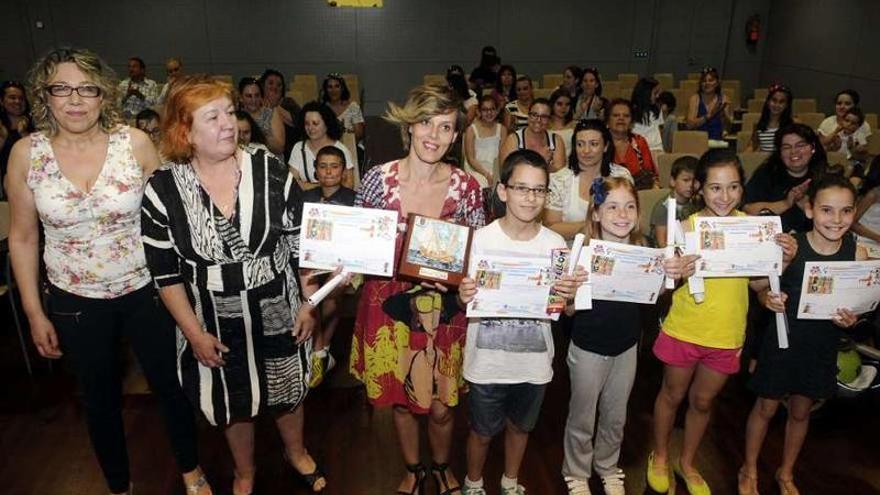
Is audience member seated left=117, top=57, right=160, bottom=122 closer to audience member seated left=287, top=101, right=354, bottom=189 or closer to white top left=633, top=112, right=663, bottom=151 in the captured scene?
audience member seated left=287, top=101, right=354, bottom=189

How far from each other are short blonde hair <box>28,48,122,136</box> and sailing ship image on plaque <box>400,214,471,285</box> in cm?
120

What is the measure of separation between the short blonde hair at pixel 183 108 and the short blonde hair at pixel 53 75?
27cm

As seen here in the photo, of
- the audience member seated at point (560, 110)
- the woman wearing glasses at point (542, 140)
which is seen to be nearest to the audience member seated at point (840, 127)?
the audience member seated at point (560, 110)

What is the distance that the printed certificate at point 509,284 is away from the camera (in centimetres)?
227

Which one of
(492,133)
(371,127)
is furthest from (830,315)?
(371,127)

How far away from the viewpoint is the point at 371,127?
12.6 metres

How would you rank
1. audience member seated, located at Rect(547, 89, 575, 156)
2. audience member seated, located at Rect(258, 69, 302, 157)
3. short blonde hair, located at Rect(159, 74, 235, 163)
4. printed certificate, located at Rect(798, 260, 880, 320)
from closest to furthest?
short blonde hair, located at Rect(159, 74, 235, 163) < printed certificate, located at Rect(798, 260, 880, 320) < audience member seated, located at Rect(547, 89, 575, 156) < audience member seated, located at Rect(258, 69, 302, 157)

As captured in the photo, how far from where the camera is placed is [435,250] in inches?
88.5

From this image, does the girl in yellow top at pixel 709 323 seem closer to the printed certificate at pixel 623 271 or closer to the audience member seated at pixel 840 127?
the printed certificate at pixel 623 271

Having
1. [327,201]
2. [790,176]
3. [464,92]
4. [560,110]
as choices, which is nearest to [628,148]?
[790,176]

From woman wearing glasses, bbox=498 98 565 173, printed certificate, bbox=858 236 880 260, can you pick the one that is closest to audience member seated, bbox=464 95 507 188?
woman wearing glasses, bbox=498 98 565 173

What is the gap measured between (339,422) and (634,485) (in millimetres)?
1601

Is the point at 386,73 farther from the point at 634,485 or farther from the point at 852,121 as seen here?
the point at 634,485

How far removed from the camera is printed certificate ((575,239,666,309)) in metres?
2.40
